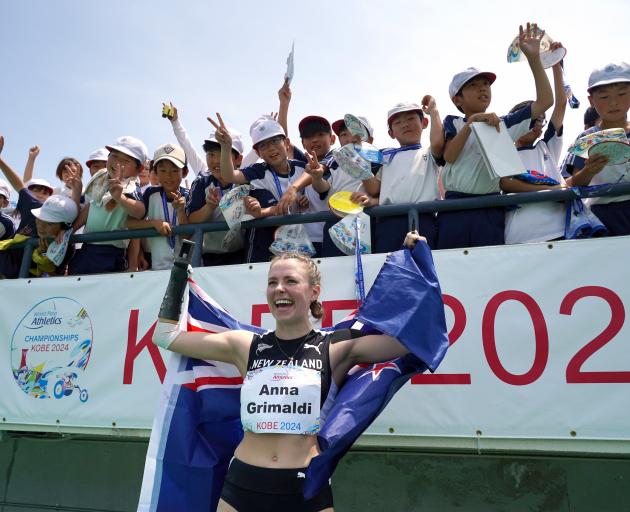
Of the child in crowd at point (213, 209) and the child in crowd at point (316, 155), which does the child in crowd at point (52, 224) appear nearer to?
the child in crowd at point (213, 209)

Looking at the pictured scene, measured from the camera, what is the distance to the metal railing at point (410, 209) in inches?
141

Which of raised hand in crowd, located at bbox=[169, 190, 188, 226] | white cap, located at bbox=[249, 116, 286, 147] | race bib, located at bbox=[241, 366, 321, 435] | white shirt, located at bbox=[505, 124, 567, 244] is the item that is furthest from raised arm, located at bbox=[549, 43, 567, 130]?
raised hand in crowd, located at bbox=[169, 190, 188, 226]

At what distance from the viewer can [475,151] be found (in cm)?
393

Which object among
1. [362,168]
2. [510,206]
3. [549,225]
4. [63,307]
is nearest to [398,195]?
[362,168]

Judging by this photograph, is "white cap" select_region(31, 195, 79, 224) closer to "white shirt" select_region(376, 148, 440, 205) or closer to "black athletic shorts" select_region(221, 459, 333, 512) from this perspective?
"white shirt" select_region(376, 148, 440, 205)

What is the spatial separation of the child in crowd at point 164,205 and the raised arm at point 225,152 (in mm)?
489

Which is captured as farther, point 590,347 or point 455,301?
point 455,301

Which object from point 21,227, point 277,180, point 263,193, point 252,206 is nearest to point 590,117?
point 277,180

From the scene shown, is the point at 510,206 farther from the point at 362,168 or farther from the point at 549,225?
the point at 362,168

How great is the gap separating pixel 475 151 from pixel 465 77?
0.52 metres

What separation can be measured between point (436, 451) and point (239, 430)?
5.46 ft

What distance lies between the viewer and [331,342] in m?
2.81

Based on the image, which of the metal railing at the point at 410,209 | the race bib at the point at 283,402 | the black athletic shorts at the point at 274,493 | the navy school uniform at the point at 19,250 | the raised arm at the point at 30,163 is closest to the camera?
the black athletic shorts at the point at 274,493

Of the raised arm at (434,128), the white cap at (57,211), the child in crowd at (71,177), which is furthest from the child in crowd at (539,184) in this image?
the child in crowd at (71,177)
